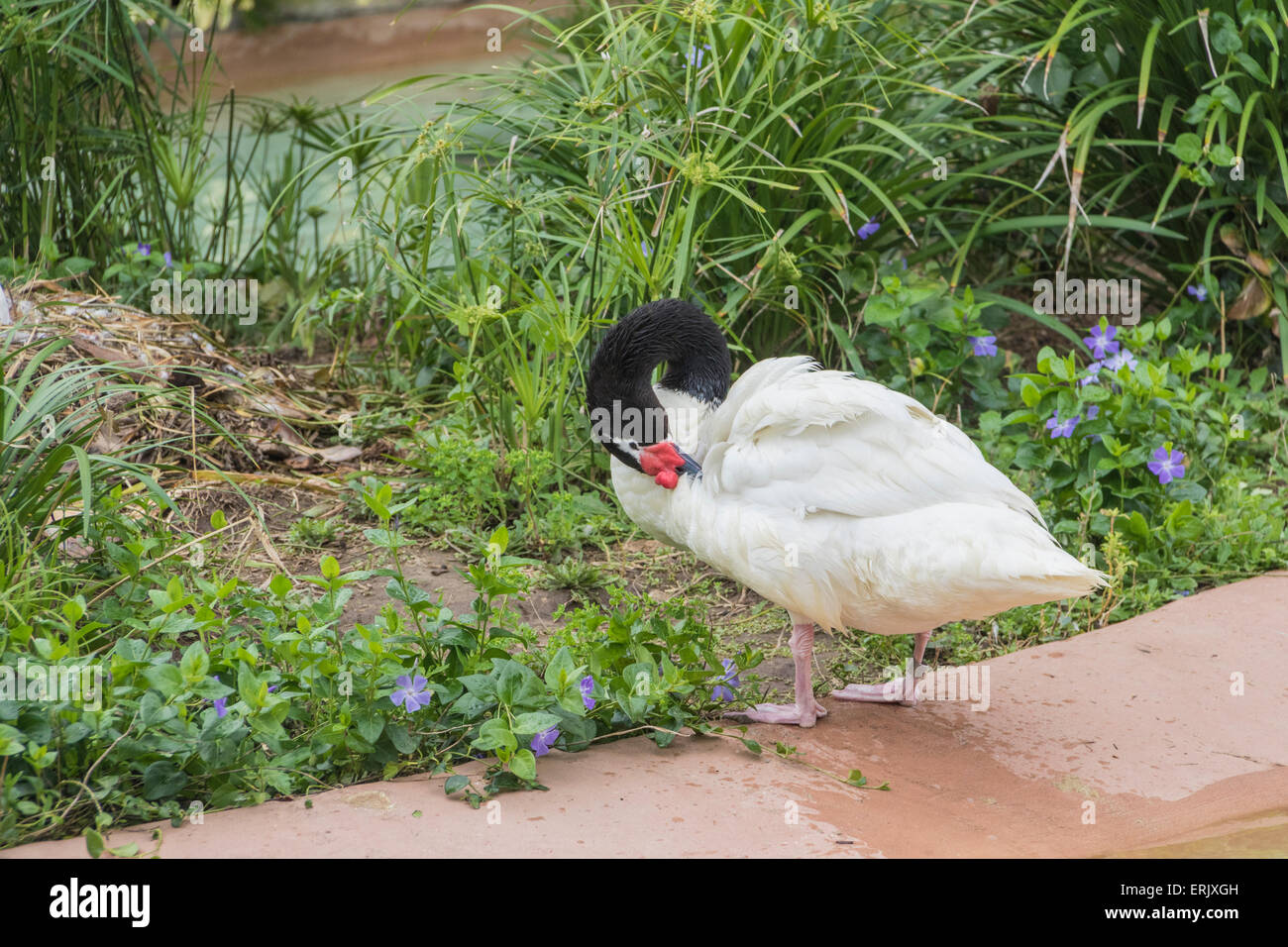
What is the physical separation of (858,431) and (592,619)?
79cm

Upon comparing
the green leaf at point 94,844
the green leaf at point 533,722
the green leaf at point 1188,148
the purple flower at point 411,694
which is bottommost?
the green leaf at point 94,844

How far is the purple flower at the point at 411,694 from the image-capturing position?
2.67 m

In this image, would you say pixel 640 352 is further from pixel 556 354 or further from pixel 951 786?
pixel 951 786

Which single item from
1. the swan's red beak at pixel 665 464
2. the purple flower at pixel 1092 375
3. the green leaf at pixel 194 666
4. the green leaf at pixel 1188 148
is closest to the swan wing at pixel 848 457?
the swan's red beak at pixel 665 464

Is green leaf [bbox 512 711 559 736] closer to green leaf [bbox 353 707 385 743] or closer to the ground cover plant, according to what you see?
the ground cover plant

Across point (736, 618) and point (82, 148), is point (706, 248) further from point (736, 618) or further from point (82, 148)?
point (82, 148)

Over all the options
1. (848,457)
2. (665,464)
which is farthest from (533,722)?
(848,457)

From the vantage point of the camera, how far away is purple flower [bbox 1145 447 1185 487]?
394 centimetres

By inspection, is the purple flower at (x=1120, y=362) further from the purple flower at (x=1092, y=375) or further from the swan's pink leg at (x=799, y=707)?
the swan's pink leg at (x=799, y=707)

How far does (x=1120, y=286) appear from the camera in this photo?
5277 millimetres

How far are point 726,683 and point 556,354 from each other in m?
1.56

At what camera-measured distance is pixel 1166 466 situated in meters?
3.95

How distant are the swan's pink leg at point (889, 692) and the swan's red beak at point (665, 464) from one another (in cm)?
71

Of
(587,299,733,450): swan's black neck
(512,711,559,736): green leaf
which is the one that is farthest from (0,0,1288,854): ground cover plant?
(587,299,733,450): swan's black neck
